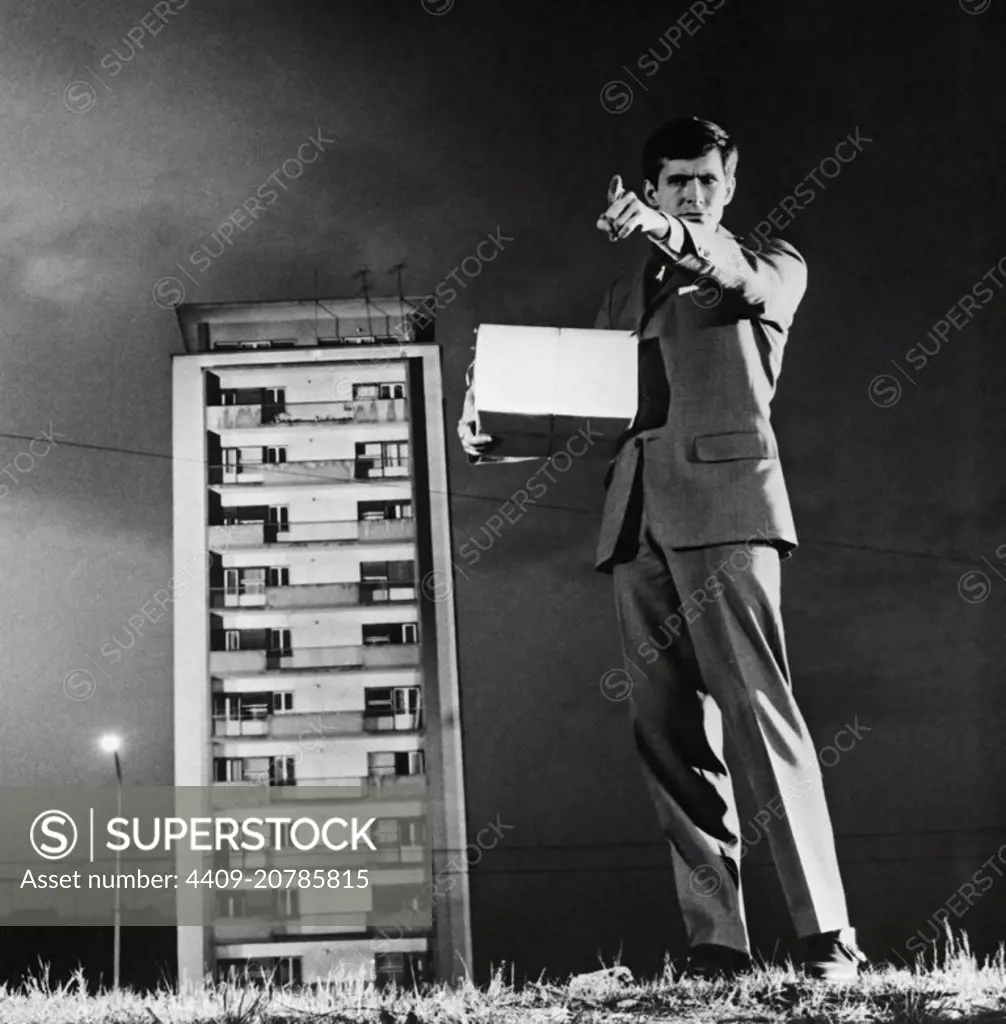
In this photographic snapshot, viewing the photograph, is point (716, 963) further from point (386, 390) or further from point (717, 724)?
point (386, 390)

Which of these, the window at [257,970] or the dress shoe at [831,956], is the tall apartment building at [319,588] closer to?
the window at [257,970]

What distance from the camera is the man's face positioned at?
247 centimetres

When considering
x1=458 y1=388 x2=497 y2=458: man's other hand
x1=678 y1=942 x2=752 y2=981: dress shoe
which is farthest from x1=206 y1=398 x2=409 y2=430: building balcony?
x1=678 y1=942 x2=752 y2=981: dress shoe

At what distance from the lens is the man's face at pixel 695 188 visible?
2.47 m

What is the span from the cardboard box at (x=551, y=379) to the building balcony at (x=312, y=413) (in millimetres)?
1137

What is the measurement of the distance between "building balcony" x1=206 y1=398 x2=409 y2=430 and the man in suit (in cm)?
110

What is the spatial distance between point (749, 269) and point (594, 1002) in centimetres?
134

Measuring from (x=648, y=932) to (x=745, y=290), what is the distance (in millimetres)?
1480

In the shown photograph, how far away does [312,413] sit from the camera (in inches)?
147

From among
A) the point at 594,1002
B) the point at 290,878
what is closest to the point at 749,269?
the point at 594,1002

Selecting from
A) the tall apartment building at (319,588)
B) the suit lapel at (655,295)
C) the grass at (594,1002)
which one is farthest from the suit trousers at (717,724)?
the tall apartment building at (319,588)

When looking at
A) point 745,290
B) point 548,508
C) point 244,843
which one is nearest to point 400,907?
point 244,843

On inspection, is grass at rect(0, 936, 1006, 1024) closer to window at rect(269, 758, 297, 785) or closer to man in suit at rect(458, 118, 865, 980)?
man in suit at rect(458, 118, 865, 980)

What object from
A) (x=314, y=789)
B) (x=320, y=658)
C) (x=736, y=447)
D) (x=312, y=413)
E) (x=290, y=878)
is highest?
(x=312, y=413)
